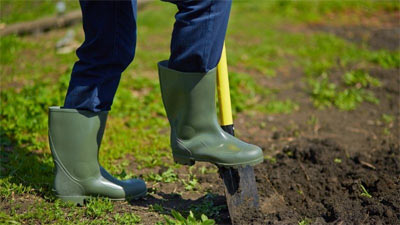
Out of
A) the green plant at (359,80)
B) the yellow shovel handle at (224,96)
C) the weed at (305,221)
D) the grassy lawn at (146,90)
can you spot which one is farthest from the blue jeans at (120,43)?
the green plant at (359,80)

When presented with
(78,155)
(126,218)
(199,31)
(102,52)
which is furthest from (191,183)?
(199,31)

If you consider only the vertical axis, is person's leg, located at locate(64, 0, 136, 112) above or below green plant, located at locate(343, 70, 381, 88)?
above

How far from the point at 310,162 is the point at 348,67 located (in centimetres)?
251

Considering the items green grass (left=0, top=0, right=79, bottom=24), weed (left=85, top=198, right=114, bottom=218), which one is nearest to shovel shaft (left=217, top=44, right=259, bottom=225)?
weed (left=85, top=198, right=114, bottom=218)

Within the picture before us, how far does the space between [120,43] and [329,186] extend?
138 centimetres

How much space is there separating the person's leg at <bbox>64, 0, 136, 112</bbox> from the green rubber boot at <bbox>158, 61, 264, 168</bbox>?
20 cm

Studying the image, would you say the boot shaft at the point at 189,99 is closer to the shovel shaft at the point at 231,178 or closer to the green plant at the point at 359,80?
the shovel shaft at the point at 231,178

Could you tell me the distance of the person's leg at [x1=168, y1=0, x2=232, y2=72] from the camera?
210cm

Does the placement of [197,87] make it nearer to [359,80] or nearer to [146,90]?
[146,90]

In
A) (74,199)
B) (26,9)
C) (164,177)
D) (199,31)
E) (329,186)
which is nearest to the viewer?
(199,31)

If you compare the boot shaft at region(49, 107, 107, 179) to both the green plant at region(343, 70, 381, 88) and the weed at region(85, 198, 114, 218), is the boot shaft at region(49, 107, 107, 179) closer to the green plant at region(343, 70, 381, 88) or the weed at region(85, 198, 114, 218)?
the weed at region(85, 198, 114, 218)

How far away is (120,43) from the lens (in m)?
2.32

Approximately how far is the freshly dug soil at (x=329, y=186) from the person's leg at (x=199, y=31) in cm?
79

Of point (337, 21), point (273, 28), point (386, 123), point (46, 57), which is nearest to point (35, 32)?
point (46, 57)
